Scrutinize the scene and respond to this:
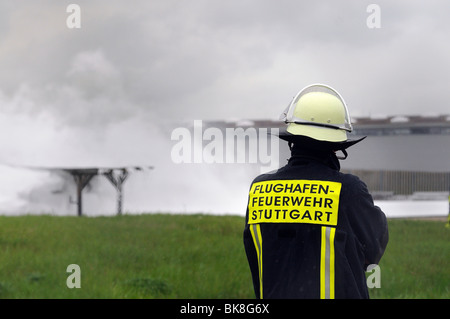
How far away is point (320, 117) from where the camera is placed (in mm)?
3312

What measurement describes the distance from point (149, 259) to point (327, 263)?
8734mm

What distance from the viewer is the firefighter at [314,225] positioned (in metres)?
2.96

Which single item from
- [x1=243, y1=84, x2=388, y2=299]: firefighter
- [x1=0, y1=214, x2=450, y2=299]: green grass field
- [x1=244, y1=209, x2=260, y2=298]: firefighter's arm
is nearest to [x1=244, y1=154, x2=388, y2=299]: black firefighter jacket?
[x1=243, y1=84, x2=388, y2=299]: firefighter

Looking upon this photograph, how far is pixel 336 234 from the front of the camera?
2969 millimetres

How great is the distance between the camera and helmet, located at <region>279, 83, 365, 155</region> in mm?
3184

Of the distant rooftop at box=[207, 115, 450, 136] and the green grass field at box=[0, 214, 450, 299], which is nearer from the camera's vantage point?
the green grass field at box=[0, 214, 450, 299]

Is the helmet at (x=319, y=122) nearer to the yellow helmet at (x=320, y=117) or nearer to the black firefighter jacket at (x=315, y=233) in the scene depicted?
the yellow helmet at (x=320, y=117)

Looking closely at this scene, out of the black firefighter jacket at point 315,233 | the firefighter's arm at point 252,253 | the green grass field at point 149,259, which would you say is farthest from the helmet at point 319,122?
the green grass field at point 149,259

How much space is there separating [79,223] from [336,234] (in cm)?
1250

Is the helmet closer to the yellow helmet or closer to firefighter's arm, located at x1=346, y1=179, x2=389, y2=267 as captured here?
the yellow helmet

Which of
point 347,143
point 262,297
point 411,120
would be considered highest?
point 411,120
